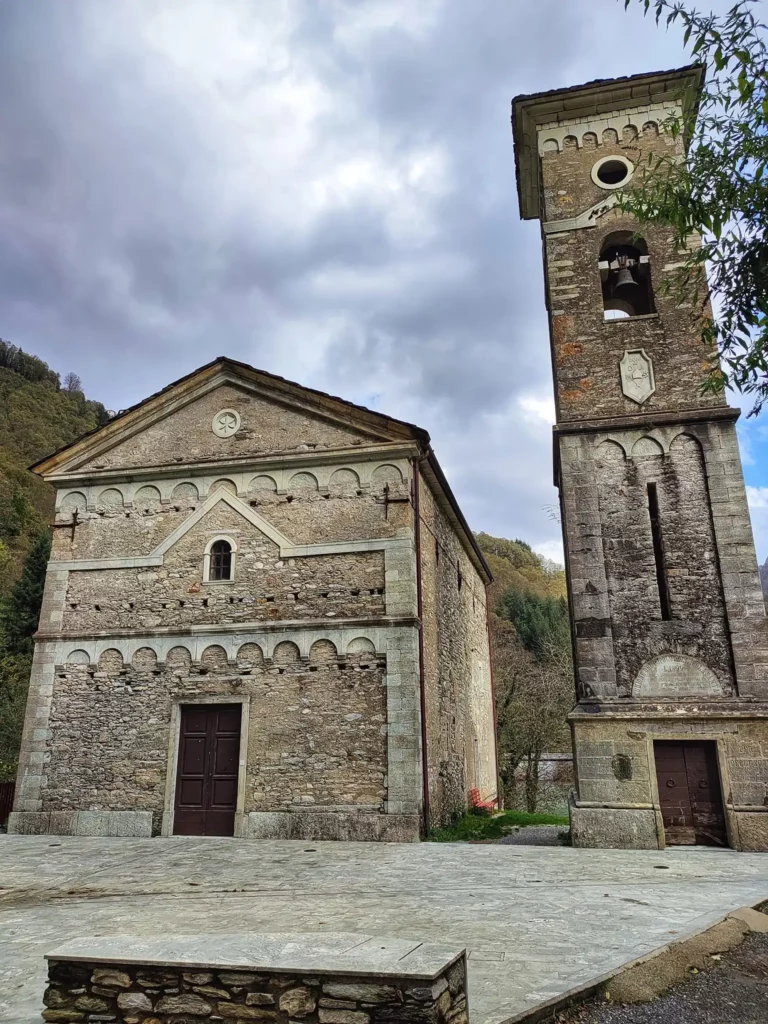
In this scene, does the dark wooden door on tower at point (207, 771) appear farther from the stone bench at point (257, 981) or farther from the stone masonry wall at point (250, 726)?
the stone bench at point (257, 981)

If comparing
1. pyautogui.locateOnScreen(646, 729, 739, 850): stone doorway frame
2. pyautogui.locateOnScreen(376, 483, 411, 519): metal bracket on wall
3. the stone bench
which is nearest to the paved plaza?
pyautogui.locateOnScreen(646, 729, 739, 850): stone doorway frame

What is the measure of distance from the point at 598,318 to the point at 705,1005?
10.6m

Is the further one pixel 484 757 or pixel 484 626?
pixel 484 626

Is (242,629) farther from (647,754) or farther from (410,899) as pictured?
(647,754)

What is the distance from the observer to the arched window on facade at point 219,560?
13.1 m

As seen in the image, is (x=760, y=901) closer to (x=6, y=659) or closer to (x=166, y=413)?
(x=166, y=413)

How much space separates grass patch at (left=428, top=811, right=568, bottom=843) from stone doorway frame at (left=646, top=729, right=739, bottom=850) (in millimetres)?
2956

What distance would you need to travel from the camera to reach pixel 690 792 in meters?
10.1

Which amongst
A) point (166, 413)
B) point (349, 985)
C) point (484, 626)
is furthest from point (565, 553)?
point (484, 626)

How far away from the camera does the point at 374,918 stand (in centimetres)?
594

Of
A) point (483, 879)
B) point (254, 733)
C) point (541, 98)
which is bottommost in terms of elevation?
point (483, 879)

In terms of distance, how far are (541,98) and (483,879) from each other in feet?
43.6

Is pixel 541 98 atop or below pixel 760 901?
atop

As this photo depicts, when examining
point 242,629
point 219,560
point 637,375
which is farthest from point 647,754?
point 219,560
